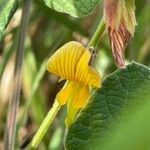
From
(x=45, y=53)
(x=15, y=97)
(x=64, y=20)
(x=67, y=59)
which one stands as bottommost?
(x=45, y=53)

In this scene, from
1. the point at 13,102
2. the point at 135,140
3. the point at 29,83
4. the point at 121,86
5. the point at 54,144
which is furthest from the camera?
the point at 29,83

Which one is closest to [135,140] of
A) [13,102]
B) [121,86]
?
[121,86]

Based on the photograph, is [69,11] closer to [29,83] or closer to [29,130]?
[29,83]

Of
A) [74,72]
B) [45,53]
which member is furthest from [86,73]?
[45,53]

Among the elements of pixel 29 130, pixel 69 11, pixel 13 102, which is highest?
pixel 69 11

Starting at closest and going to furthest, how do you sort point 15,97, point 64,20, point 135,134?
point 135,134
point 15,97
point 64,20

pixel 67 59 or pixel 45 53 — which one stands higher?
pixel 67 59

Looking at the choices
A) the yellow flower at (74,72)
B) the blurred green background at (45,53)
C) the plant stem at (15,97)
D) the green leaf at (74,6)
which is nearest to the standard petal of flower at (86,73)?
the yellow flower at (74,72)

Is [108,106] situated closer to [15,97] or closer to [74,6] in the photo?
[74,6]
